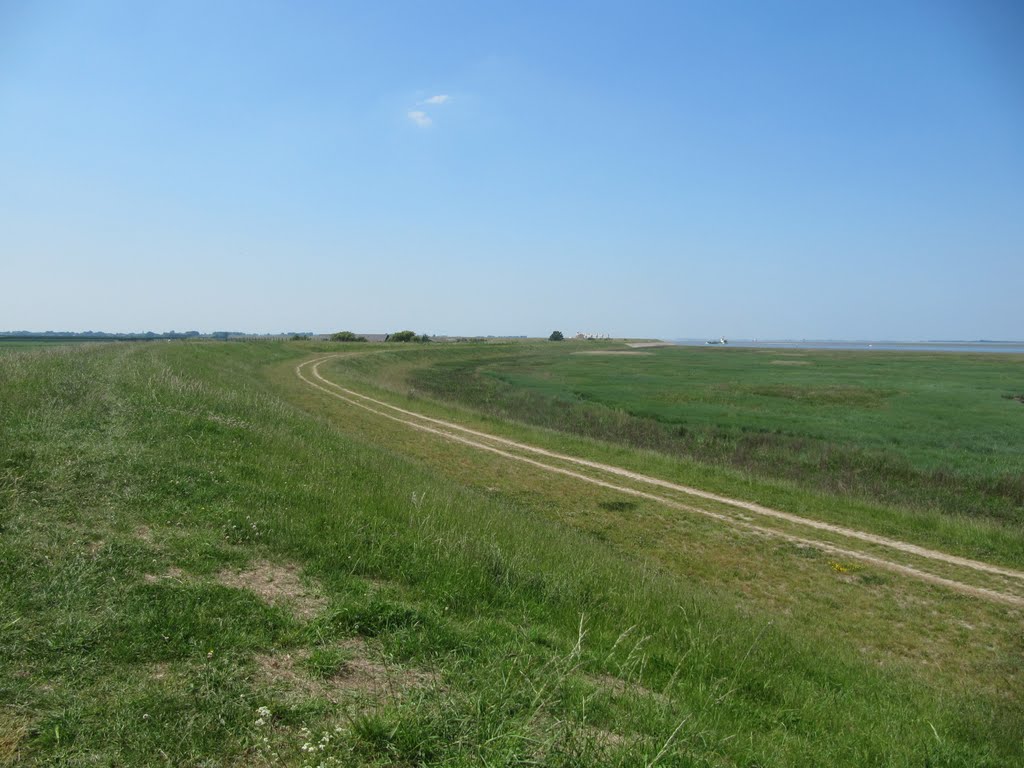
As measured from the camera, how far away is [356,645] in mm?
4812

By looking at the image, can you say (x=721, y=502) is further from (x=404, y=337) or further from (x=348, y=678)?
(x=404, y=337)

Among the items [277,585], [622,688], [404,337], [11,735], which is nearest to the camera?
[11,735]

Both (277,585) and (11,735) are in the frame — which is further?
(277,585)

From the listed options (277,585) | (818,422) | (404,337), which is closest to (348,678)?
(277,585)

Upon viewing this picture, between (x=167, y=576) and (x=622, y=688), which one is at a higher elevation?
(x=167, y=576)

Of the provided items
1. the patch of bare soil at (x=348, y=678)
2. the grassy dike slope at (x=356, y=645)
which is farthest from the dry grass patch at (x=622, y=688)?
the patch of bare soil at (x=348, y=678)

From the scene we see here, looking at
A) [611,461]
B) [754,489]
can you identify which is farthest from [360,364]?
[754,489]

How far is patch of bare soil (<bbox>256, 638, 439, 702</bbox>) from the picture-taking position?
13.4 feet

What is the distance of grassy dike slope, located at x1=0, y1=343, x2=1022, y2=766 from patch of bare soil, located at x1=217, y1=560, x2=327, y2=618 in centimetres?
3

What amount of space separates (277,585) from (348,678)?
182 centimetres

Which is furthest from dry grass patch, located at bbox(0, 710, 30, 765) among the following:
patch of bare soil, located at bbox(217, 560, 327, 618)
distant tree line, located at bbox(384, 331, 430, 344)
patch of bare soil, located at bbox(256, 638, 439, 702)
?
distant tree line, located at bbox(384, 331, 430, 344)

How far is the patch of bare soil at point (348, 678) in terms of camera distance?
→ 4.09 meters

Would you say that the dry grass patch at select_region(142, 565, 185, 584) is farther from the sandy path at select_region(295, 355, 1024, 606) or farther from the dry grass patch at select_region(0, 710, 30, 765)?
the sandy path at select_region(295, 355, 1024, 606)

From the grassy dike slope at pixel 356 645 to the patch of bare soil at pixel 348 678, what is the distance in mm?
21
